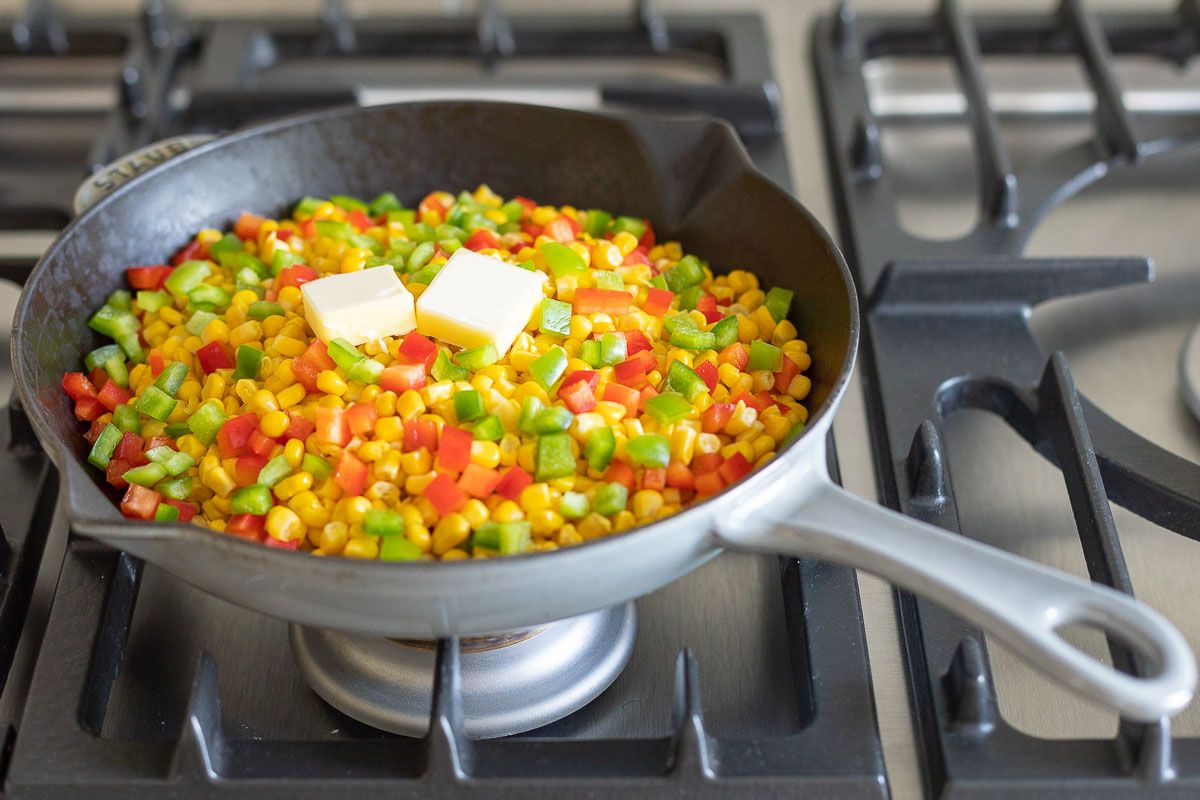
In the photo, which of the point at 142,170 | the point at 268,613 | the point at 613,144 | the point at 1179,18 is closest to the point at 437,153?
the point at 613,144

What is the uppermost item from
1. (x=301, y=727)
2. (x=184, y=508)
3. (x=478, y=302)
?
(x=478, y=302)

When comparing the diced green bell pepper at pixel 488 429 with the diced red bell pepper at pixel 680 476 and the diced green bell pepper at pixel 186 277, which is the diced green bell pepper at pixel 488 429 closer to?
the diced red bell pepper at pixel 680 476

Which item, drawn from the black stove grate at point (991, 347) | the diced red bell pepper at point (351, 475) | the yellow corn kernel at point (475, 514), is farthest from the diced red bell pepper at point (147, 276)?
the black stove grate at point (991, 347)

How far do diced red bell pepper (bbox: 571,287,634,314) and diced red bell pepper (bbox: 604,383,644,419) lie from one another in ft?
0.30

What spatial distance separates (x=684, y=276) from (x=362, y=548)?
16.8 inches

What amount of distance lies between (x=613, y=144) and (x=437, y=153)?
0.59 ft

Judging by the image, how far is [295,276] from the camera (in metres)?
1.03

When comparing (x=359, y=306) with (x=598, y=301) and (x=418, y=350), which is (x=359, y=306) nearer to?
(x=418, y=350)

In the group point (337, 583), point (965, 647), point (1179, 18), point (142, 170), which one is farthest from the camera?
point (1179, 18)

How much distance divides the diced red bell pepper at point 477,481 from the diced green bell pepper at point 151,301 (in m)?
0.39

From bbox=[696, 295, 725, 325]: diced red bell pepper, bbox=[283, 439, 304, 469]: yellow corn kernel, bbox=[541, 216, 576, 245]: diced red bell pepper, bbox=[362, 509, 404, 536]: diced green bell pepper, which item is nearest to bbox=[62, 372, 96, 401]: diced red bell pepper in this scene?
bbox=[283, 439, 304, 469]: yellow corn kernel

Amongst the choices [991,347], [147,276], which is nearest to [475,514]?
[147,276]

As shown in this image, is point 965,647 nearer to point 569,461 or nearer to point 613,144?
point 569,461

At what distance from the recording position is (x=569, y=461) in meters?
0.85
